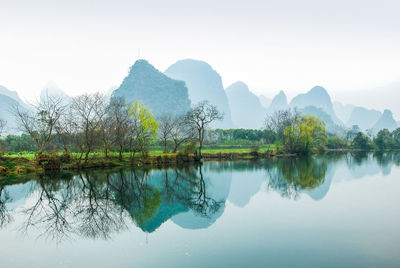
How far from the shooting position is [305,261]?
7.36m

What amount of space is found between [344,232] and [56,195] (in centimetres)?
1558

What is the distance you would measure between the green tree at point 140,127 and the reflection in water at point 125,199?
1061cm

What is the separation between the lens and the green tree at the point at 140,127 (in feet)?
112

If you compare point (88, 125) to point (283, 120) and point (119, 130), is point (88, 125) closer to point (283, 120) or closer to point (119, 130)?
point (119, 130)

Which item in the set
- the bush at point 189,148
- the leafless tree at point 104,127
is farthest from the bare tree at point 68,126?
the bush at point 189,148

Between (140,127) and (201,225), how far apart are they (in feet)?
84.2

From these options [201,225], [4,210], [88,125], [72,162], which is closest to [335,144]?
[88,125]

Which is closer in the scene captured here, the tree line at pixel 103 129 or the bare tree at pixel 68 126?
the tree line at pixel 103 129

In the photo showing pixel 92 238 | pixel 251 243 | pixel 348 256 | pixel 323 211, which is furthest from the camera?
pixel 323 211

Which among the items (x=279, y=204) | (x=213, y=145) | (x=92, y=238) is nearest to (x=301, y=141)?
(x=213, y=145)

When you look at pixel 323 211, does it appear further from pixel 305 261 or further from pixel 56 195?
pixel 56 195

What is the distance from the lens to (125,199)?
15.2 m

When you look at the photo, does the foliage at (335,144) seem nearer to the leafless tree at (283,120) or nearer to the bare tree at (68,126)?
the leafless tree at (283,120)

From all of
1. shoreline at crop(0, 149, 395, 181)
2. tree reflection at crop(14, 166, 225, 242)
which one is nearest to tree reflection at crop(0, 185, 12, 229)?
tree reflection at crop(14, 166, 225, 242)
